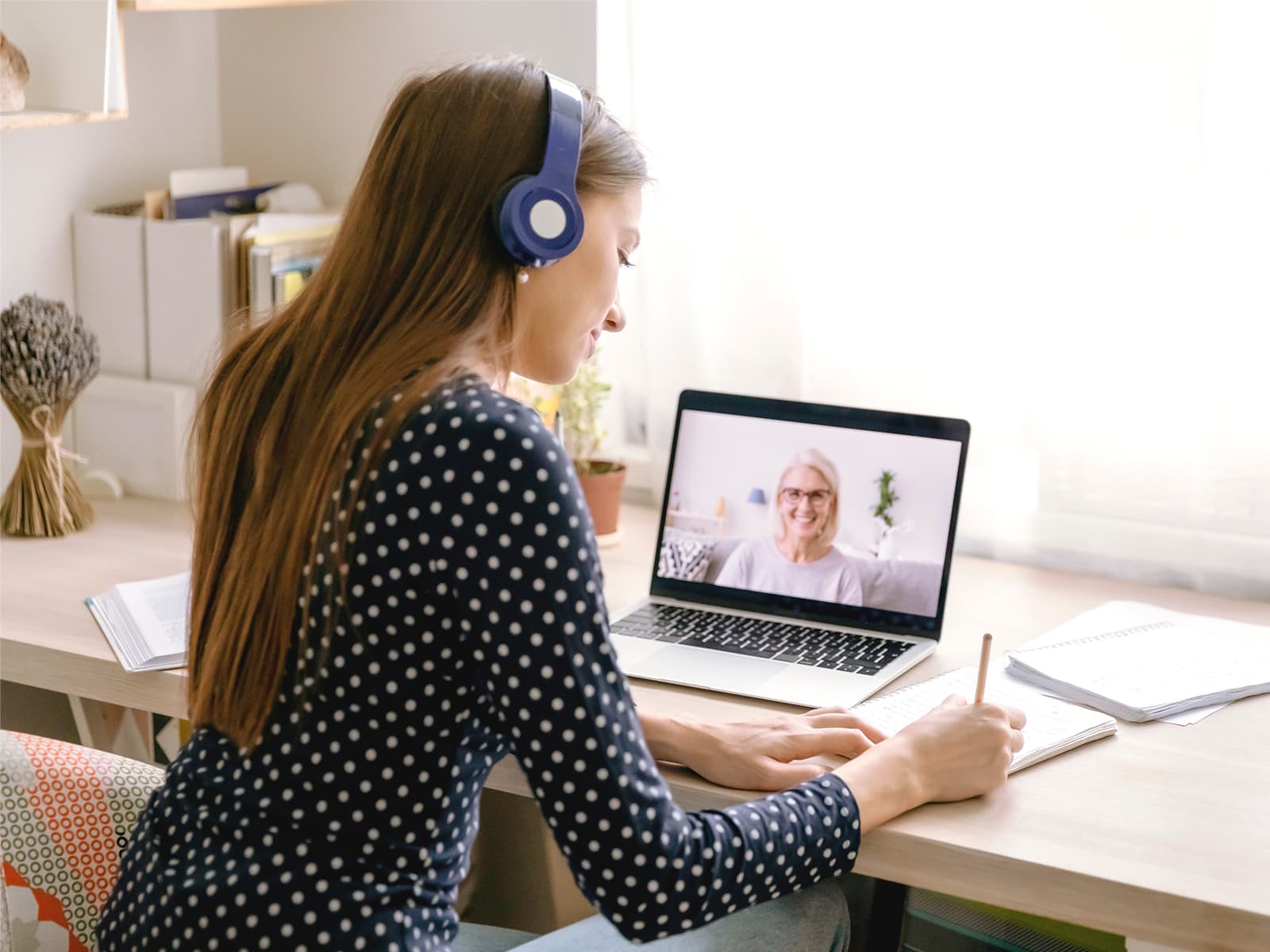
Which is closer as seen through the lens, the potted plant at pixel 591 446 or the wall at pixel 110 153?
the potted plant at pixel 591 446

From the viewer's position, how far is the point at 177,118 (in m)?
1.98

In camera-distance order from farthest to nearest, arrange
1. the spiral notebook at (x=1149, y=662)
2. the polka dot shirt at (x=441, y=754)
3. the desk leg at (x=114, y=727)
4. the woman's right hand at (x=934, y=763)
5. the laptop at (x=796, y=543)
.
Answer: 1. the desk leg at (x=114, y=727)
2. the laptop at (x=796, y=543)
3. the spiral notebook at (x=1149, y=662)
4. the woman's right hand at (x=934, y=763)
5. the polka dot shirt at (x=441, y=754)

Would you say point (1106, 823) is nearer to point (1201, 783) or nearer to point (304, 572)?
point (1201, 783)

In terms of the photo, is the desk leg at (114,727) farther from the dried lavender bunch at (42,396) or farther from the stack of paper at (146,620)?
the dried lavender bunch at (42,396)

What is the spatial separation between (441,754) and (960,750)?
1.31 ft

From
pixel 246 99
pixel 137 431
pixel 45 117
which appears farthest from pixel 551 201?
pixel 246 99

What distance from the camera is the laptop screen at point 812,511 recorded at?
1388 mm

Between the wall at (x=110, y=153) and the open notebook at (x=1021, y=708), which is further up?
the wall at (x=110, y=153)

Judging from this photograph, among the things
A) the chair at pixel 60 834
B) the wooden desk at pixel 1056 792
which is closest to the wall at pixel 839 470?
the wooden desk at pixel 1056 792

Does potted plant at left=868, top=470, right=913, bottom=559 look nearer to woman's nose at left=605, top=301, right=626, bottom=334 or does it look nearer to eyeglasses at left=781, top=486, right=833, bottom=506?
eyeglasses at left=781, top=486, right=833, bottom=506

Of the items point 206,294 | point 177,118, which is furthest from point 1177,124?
point 177,118

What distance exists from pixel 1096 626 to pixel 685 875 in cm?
68

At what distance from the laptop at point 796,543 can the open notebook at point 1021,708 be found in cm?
6

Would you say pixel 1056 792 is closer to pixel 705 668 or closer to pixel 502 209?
pixel 705 668
